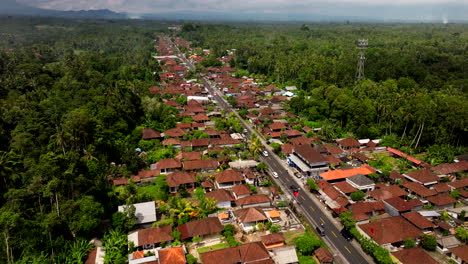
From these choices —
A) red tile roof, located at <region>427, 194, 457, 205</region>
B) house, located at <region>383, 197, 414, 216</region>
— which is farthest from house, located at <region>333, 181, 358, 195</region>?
red tile roof, located at <region>427, 194, 457, 205</region>

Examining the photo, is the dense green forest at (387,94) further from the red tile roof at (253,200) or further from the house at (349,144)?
the red tile roof at (253,200)

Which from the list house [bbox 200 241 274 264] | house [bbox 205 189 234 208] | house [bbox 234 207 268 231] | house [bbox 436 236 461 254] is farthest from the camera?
house [bbox 205 189 234 208]

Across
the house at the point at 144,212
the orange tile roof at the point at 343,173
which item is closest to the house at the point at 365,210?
the orange tile roof at the point at 343,173

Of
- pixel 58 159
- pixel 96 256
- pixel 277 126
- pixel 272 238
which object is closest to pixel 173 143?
pixel 277 126

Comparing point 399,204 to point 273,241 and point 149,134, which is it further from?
point 149,134

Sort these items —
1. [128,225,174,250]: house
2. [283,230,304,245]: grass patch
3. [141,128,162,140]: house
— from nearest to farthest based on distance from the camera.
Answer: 1. [128,225,174,250]: house
2. [283,230,304,245]: grass patch
3. [141,128,162,140]: house

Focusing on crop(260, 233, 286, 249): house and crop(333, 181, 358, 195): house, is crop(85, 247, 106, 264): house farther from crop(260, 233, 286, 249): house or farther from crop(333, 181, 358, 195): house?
crop(333, 181, 358, 195): house
